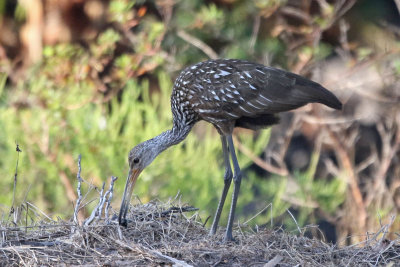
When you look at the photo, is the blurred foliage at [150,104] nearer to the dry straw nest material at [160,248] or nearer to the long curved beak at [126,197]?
the long curved beak at [126,197]

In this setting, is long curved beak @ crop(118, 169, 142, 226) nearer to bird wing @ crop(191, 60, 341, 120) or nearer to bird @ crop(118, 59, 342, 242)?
bird @ crop(118, 59, 342, 242)

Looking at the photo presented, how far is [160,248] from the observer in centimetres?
400

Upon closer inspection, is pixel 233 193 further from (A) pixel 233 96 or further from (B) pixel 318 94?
(B) pixel 318 94

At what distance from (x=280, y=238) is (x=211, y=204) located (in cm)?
329

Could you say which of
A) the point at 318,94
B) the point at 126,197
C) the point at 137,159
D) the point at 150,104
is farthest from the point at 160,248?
the point at 150,104

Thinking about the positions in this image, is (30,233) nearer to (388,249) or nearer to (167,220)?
(167,220)

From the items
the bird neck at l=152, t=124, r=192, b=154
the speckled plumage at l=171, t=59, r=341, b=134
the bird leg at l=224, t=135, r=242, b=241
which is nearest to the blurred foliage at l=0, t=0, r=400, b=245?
the bird neck at l=152, t=124, r=192, b=154

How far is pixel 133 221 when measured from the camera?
4.41 metres

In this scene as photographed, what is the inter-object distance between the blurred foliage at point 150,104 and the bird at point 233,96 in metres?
2.20

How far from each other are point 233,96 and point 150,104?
11.6 feet

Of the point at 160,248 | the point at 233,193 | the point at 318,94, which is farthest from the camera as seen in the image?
the point at 233,193

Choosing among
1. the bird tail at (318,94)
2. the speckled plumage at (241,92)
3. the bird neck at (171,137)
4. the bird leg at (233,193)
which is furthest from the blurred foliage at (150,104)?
the bird tail at (318,94)

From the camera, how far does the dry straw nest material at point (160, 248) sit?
3.78 meters

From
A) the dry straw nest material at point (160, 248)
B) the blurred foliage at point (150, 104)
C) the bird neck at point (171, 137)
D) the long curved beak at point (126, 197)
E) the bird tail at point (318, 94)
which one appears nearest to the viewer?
the dry straw nest material at point (160, 248)
